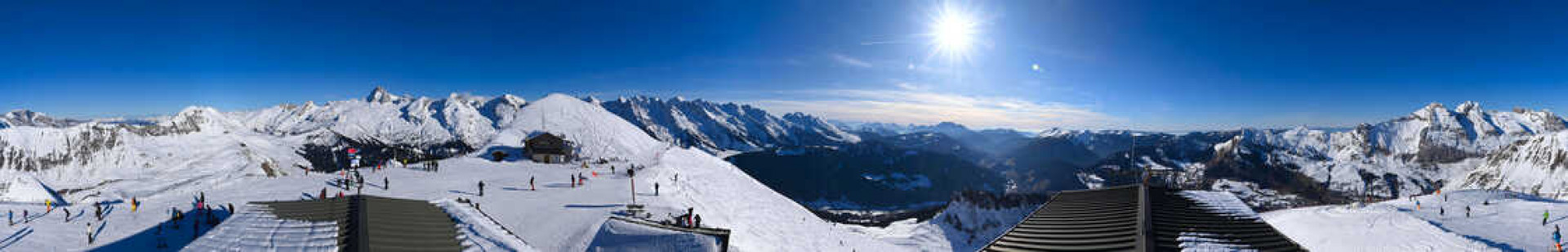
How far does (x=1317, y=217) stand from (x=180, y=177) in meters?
258

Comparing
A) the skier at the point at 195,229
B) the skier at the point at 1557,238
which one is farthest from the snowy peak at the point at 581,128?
the skier at the point at 1557,238

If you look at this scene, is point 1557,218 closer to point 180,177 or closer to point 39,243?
point 39,243

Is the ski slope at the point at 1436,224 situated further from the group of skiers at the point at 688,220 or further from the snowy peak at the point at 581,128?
the snowy peak at the point at 581,128

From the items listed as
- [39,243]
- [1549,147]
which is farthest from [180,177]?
[1549,147]

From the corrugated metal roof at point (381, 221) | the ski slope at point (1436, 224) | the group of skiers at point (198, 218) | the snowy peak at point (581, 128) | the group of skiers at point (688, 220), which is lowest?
the ski slope at point (1436, 224)

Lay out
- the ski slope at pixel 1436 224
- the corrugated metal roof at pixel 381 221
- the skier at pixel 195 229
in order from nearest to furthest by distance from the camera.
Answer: the corrugated metal roof at pixel 381 221 → the skier at pixel 195 229 → the ski slope at pixel 1436 224

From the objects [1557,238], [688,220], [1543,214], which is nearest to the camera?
[688,220]

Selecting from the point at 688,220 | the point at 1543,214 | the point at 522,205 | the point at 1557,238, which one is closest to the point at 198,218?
the point at 522,205

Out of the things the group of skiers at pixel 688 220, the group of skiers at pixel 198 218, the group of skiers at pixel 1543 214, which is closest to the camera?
the group of skiers at pixel 198 218

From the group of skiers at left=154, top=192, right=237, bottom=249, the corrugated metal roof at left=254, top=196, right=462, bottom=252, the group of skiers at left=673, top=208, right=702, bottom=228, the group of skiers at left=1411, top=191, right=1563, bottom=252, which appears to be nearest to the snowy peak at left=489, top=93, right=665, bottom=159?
the group of skiers at left=154, top=192, right=237, bottom=249

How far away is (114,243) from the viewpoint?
79.4ft

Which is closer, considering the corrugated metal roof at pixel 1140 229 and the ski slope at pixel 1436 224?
the corrugated metal roof at pixel 1140 229

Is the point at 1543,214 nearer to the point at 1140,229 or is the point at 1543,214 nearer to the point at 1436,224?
the point at 1436,224

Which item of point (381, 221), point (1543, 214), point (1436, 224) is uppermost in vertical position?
point (381, 221)
